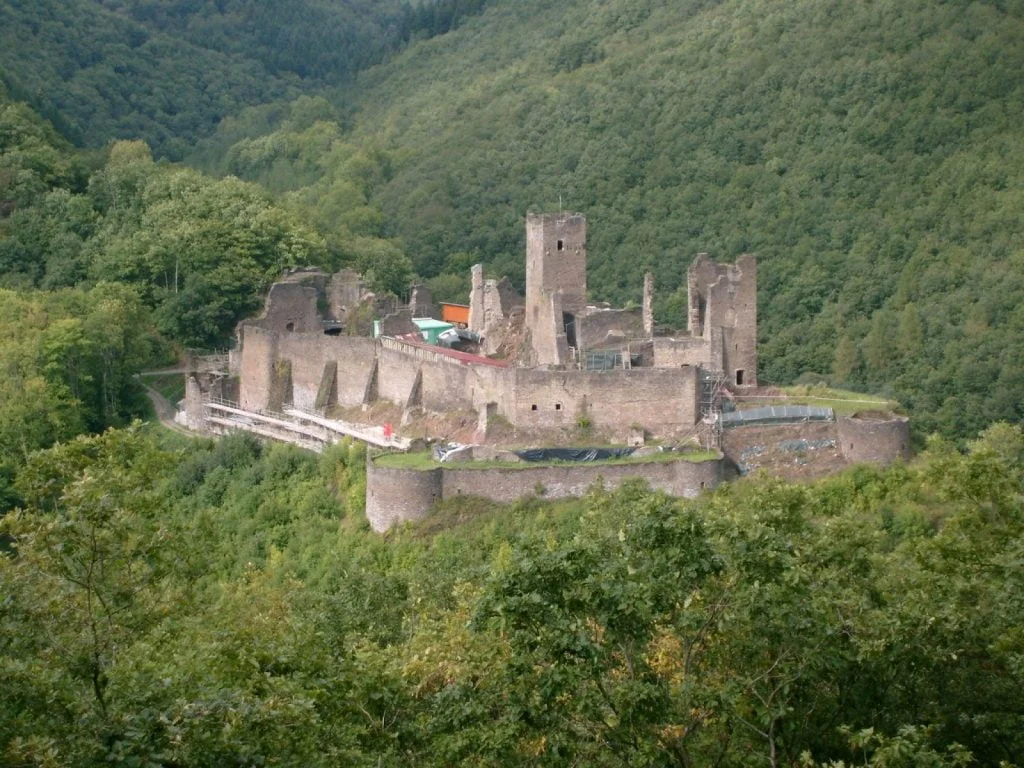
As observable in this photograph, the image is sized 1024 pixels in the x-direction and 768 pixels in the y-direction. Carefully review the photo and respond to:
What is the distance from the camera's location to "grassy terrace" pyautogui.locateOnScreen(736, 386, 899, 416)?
120 feet

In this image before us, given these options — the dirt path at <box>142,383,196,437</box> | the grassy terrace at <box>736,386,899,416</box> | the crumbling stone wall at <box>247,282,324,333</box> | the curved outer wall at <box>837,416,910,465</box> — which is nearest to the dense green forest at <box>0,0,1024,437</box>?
the crumbling stone wall at <box>247,282,324,333</box>

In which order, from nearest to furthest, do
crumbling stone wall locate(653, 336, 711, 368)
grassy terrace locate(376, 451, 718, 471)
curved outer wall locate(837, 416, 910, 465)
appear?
curved outer wall locate(837, 416, 910, 465), grassy terrace locate(376, 451, 718, 471), crumbling stone wall locate(653, 336, 711, 368)

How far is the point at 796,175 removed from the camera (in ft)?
238

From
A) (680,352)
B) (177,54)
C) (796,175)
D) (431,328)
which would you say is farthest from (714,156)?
(177,54)

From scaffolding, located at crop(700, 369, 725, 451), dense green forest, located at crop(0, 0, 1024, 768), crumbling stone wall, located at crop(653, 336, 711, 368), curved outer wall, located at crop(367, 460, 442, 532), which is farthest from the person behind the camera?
crumbling stone wall, located at crop(653, 336, 711, 368)

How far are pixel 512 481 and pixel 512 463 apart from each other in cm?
70

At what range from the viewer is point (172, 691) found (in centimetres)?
1698

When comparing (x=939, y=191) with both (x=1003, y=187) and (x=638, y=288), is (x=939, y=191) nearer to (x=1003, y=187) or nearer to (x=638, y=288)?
(x=1003, y=187)

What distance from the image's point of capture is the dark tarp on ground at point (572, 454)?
116 ft

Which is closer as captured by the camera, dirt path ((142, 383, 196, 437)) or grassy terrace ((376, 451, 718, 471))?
grassy terrace ((376, 451, 718, 471))

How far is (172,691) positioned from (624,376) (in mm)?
20135

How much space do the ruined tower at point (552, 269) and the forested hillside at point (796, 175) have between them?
15.9m

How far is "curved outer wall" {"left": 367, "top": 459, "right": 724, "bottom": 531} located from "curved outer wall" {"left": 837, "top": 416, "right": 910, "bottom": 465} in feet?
8.49

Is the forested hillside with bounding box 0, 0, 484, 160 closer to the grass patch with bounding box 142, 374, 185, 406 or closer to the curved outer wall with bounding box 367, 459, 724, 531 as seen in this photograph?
the grass patch with bounding box 142, 374, 185, 406
